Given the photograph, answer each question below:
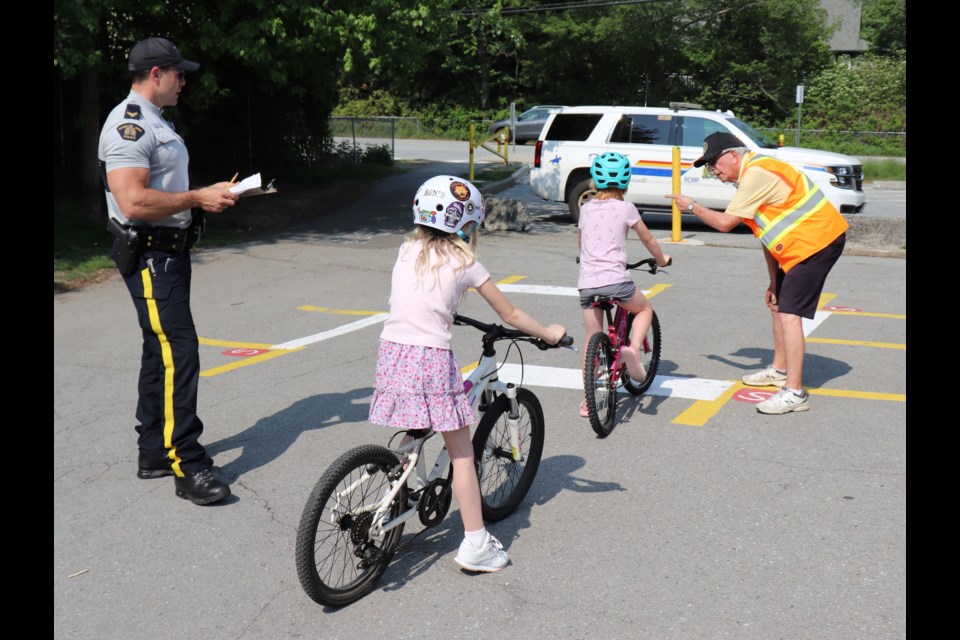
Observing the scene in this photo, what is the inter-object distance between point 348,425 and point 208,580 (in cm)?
221

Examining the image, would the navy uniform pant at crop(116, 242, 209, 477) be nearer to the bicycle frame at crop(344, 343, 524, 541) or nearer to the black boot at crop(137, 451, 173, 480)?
the black boot at crop(137, 451, 173, 480)

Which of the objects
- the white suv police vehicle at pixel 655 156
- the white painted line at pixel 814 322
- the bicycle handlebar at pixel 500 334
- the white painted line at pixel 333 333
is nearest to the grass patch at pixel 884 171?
the white suv police vehicle at pixel 655 156

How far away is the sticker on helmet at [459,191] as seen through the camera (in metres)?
4.02

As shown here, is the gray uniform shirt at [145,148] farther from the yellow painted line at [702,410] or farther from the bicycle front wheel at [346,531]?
the yellow painted line at [702,410]

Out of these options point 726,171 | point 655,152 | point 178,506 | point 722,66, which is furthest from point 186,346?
point 722,66

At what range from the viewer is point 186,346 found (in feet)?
16.8

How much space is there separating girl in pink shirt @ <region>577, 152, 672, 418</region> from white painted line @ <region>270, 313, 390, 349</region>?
3296 mm

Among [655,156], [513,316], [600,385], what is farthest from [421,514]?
[655,156]

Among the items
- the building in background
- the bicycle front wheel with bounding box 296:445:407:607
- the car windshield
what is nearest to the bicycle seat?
the bicycle front wheel with bounding box 296:445:407:607

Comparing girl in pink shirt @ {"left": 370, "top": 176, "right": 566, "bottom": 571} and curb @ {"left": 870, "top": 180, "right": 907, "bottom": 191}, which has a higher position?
curb @ {"left": 870, "top": 180, "right": 907, "bottom": 191}

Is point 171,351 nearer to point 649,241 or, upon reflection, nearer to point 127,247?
point 127,247

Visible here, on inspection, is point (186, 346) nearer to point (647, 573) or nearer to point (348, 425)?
point (348, 425)

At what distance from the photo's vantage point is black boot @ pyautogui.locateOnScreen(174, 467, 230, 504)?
5.09m

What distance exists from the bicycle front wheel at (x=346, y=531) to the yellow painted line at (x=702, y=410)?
2770mm
